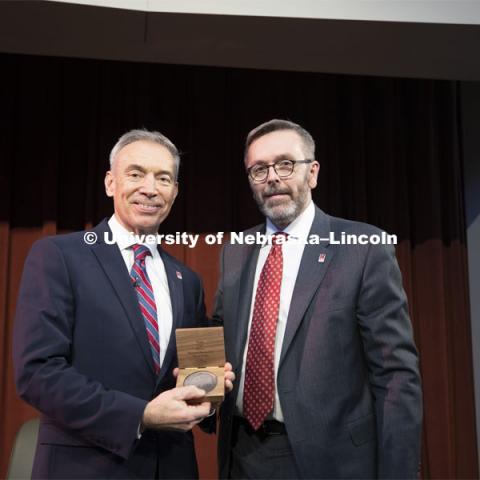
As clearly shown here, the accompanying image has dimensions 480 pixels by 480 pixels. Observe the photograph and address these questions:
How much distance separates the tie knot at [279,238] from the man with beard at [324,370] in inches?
2.4

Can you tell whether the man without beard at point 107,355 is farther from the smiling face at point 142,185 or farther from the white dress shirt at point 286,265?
the white dress shirt at point 286,265

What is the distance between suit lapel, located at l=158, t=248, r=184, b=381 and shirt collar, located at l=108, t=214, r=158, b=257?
6cm

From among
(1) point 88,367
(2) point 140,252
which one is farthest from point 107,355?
(2) point 140,252

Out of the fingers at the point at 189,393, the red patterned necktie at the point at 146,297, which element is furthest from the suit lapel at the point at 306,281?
the red patterned necktie at the point at 146,297

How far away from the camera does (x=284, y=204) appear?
2256mm

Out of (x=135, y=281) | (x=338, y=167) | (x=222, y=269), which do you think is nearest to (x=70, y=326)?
(x=135, y=281)

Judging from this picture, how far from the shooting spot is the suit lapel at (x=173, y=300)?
2.03 m

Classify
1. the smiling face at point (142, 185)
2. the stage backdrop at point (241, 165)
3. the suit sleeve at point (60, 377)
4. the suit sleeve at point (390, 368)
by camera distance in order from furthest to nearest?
the stage backdrop at point (241, 165), the smiling face at point (142, 185), the suit sleeve at point (390, 368), the suit sleeve at point (60, 377)

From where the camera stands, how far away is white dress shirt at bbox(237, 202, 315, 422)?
6.84ft

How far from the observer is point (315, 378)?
2.00 meters

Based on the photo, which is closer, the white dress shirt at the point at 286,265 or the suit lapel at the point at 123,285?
the suit lapel at the point at 123,285

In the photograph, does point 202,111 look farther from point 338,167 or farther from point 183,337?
point 183,337

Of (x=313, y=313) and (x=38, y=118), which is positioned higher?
(x=38, y=118)

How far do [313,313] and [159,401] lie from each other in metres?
0.61
